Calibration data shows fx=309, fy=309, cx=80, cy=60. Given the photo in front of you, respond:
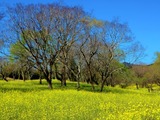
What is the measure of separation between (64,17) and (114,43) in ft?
21.0

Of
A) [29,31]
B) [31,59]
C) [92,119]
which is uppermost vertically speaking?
[29,31]

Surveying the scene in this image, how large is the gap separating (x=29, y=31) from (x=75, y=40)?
5.31m

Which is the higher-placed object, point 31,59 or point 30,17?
point 30,17

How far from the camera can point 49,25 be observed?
34406 millimetres

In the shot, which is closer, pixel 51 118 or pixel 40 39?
pixel 51 118

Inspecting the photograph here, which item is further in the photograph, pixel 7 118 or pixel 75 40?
pixel 75 40

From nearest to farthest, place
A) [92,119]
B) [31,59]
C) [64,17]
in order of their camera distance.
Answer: [92,119], [64,17], [31,59]

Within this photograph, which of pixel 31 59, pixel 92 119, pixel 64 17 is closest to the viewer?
pixel 92 119

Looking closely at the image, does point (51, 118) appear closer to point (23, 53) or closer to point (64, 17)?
point (64, 17)

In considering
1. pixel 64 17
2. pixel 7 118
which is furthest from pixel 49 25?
pixel 7 118

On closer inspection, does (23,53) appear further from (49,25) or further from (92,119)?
(92,119)

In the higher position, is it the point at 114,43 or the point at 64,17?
the point at 64,17

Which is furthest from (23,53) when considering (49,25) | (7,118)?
(7,118)

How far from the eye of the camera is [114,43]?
116 feet
